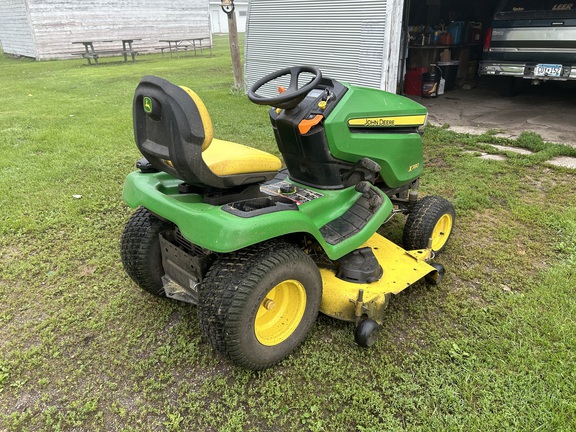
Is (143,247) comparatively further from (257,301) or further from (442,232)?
(442,232)

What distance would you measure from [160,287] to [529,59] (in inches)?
276

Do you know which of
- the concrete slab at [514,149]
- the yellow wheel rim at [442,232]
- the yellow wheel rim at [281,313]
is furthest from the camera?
the concrete slab at [514,149]

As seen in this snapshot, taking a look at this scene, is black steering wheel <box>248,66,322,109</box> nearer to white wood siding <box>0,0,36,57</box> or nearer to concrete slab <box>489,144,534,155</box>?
concrete slab <box>489,144,534,155</box>

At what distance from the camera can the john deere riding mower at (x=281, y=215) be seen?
1961 mm

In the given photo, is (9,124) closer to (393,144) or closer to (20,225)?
(20,225)

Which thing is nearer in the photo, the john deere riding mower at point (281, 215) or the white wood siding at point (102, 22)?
the john deere riding mower at point (281, 215)

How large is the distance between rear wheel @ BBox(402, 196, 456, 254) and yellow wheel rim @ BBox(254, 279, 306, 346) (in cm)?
120

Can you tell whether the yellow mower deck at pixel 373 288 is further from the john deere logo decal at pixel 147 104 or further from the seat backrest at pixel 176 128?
the john deere logo decal at pixel 147 104

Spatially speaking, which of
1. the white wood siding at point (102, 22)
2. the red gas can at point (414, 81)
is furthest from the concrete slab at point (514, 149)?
the white wood siding at point (102, 22)

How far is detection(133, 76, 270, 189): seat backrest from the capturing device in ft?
5.97

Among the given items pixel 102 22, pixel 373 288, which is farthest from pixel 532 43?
pixel 102 22

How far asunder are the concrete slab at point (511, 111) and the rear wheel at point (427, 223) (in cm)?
363

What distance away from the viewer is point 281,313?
7.80ft

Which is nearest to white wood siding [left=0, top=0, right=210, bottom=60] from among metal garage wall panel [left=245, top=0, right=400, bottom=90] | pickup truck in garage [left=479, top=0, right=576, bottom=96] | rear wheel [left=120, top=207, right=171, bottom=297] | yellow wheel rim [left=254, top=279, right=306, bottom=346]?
metal garage wall panel [left=245, top=0, right=400, bottom=90]
